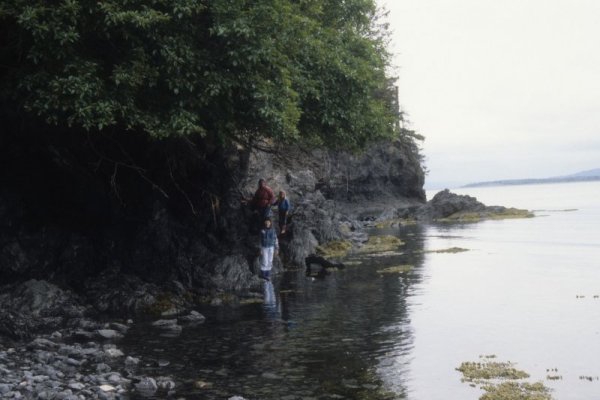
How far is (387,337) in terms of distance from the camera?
53.8ft

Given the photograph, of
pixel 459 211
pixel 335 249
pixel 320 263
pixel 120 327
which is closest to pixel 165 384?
pixel 120 327

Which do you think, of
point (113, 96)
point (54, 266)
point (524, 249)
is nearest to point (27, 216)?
point (54, 266)

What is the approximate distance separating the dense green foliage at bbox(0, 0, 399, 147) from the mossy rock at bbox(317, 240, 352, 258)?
57.3 ft

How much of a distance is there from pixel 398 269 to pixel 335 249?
948cm

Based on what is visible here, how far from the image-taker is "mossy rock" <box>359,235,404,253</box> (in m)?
40.5

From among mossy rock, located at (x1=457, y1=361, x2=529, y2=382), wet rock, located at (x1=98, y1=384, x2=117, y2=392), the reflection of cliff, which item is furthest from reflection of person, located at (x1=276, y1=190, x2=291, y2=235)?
wet rock, located at (x1=98, y1=384, x2=117, y2=392)

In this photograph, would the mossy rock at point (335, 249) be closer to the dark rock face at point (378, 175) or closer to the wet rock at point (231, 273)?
the wet rock at point (231, 273)

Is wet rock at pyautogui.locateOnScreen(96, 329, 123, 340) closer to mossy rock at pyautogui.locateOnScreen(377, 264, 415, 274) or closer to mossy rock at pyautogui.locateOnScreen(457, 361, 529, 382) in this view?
mossy rock at pyautogui.locateOnScreen(457, 361, 529, 382)

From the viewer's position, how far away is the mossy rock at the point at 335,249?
124ft

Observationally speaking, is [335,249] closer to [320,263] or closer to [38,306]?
[320,263]

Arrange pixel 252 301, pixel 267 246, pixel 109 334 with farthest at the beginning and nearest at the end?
pixel 267 246
pixel 252 301
pixel 109 334

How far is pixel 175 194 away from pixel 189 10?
9827 millimetres

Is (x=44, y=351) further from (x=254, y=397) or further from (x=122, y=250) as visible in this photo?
(x=122, y=250)

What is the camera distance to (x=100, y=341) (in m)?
16.4
